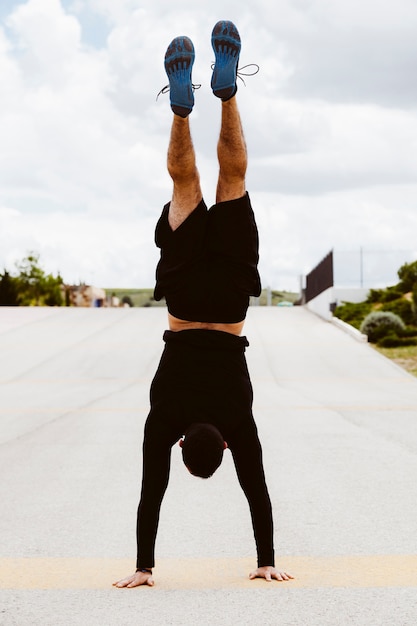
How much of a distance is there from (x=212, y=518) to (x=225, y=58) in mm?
3672

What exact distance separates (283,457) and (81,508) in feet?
10.4

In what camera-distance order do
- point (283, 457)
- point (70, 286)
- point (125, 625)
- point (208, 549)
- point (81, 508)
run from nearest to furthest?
1. point (125, 625)
2. point (208, 549)
3. point (81, 508)
4. point (283, 457)
5. point (70, 286)

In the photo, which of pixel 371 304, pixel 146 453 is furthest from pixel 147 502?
pixel 371 304

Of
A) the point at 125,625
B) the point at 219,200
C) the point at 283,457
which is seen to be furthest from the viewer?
the point at 283,457

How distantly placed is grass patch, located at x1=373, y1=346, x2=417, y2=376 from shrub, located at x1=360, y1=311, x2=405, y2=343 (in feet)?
2.87

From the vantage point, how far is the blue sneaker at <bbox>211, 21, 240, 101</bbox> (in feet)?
13.9

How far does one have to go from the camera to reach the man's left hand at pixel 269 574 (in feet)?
15.6

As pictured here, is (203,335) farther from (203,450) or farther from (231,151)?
(231,151)

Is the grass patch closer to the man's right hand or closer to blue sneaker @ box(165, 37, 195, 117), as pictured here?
the man's right hand

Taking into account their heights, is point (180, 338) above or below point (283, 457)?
above

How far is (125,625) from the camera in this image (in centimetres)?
408

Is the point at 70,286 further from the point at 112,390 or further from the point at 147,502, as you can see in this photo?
the point at 147,502

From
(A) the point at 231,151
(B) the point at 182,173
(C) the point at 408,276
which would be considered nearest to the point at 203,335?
(B) the point at 182,173

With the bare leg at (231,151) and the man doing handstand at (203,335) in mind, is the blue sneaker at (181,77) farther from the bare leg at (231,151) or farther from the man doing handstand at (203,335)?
the man doing handstand at (203,335)
